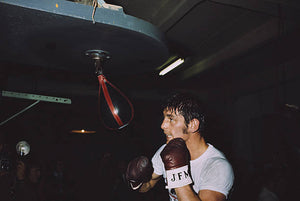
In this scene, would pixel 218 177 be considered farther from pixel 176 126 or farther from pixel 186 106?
pixel 186 106

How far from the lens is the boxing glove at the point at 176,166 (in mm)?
1814

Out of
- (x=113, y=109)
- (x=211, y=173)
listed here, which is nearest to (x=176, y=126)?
(x=211, y=173)

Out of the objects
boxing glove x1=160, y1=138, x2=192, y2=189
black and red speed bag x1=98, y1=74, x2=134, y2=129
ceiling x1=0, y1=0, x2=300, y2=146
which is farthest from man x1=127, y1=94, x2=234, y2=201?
ceiling x1=0, y1=0, x2=300, y2=146

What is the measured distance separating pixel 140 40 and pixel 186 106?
0.84 meters

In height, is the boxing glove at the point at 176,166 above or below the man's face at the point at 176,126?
below

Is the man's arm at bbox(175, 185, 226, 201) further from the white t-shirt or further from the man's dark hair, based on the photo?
the man's dark hair

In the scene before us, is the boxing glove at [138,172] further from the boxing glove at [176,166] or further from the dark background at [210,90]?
the dark background at [210,90]

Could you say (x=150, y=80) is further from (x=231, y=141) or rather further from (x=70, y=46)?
(x=70, y=46)

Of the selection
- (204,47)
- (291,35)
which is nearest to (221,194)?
(291,35)

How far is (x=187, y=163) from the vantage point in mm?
1912

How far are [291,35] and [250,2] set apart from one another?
1495mm

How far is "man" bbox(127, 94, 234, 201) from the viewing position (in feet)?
5.92

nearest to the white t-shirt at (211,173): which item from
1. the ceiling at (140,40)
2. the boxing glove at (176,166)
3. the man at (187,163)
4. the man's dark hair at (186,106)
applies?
the man at (187,163)

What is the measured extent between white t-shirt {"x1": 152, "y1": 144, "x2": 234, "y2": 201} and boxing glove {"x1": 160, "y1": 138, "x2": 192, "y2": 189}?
0.17 meters
